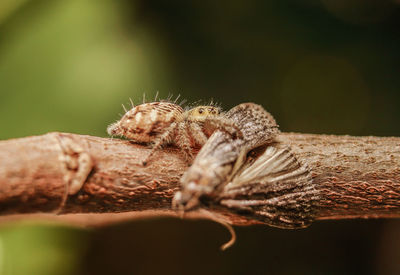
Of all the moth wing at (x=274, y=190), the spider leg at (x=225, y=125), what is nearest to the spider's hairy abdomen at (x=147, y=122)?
the spider leg at (x=225, y=125)

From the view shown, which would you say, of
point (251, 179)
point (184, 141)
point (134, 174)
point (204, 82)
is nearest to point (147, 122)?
point (184, 141)

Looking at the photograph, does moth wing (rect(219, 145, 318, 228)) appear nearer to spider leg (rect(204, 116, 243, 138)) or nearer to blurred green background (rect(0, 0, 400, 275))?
spider leg (rect(204, 116, 243, 138))

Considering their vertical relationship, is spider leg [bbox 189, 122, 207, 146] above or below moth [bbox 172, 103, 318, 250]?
above

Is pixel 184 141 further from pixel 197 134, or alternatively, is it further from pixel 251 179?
pixel 251 179

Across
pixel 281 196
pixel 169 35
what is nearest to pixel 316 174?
pixel 281 196

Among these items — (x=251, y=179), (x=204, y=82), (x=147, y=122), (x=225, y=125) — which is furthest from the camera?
(x=204, y=82)

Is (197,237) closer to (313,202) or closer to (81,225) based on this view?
(81,225)

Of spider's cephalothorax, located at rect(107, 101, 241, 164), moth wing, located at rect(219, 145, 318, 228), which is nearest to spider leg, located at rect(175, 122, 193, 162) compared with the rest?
spider's cephalothorax, located at rect(107, 101, 241, 164)
